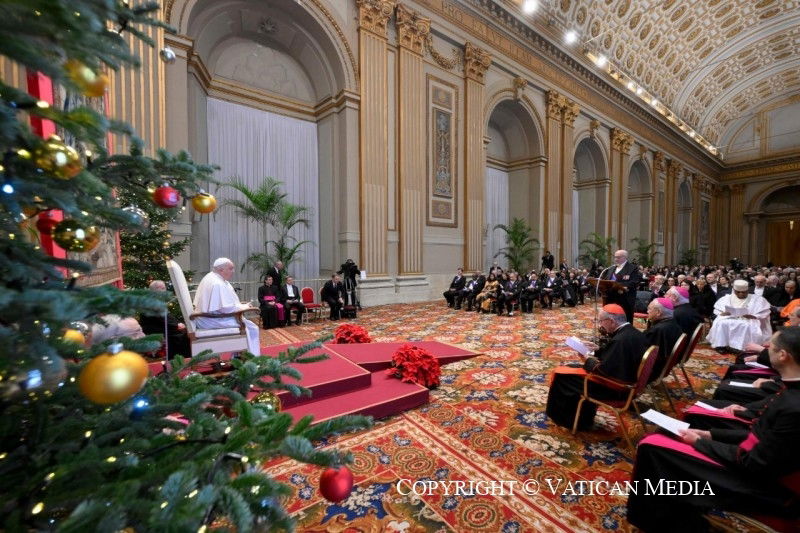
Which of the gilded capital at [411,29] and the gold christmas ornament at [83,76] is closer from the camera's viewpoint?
the gold christmas ornament at [83,76]

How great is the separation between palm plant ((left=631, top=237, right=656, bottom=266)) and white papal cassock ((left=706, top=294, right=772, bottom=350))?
578 inches

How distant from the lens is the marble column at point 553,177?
14.1m

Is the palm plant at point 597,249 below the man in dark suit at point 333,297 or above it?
above

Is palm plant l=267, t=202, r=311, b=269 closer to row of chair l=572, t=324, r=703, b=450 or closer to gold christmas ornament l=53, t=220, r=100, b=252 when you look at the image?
row of chair l=572, t=324, r=703, b=450

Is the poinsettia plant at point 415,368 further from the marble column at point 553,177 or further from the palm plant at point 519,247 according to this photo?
the marble column at point 553,177

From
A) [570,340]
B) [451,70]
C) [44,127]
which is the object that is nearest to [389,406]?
[570,340]

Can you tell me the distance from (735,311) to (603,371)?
14.1 ft

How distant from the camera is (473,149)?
38.0ft

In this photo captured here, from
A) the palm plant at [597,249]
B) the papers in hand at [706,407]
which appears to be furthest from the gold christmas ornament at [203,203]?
the palm plant at [597,249]

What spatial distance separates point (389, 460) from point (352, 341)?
9.41 ft

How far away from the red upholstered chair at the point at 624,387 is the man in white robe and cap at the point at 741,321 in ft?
13.0

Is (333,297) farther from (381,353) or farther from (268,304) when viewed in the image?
(381,353)

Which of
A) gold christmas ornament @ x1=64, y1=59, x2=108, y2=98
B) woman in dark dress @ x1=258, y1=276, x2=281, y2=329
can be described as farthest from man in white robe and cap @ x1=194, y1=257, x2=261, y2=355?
woman in dark dress @ x1=258, y1=276, x2=281, y2=329

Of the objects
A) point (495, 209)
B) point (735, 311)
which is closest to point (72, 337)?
point (735, 311)
